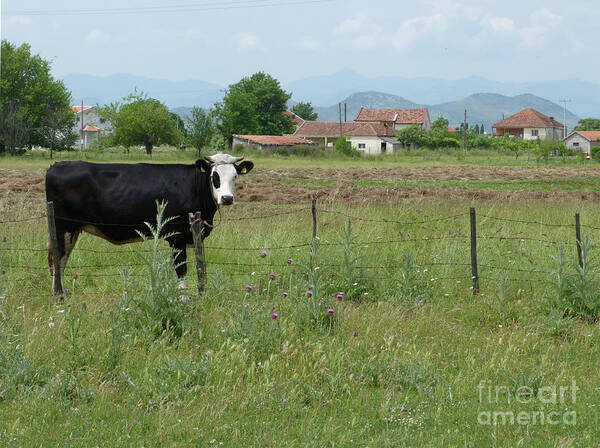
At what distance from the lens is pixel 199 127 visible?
69.6 m

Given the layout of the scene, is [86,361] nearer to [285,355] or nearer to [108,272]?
[285,355]

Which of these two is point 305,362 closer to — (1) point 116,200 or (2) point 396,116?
(1) point 116,200

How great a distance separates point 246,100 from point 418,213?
8423 centimetres

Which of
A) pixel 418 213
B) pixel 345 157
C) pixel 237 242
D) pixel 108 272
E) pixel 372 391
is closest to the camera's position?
pixel 372 391

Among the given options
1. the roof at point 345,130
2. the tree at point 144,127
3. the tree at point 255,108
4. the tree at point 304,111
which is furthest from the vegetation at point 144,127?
the tree at point 304,111

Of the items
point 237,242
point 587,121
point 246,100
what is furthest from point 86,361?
point 587,121

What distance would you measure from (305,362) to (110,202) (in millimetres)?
4130

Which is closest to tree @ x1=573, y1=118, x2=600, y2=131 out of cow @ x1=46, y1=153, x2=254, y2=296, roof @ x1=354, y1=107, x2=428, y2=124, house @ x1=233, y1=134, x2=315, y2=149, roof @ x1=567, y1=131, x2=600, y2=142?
roof @ x1=567, y1=131, x2=600, y2=142

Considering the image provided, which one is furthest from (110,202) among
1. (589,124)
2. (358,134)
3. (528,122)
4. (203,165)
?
(528,122)

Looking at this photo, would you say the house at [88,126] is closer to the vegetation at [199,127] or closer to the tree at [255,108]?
the tree at [255,108]

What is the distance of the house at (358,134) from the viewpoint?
92.1 metres

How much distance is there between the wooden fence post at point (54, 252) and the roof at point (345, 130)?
280 feet

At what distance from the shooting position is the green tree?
66688 millimetres

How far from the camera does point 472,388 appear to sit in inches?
215
